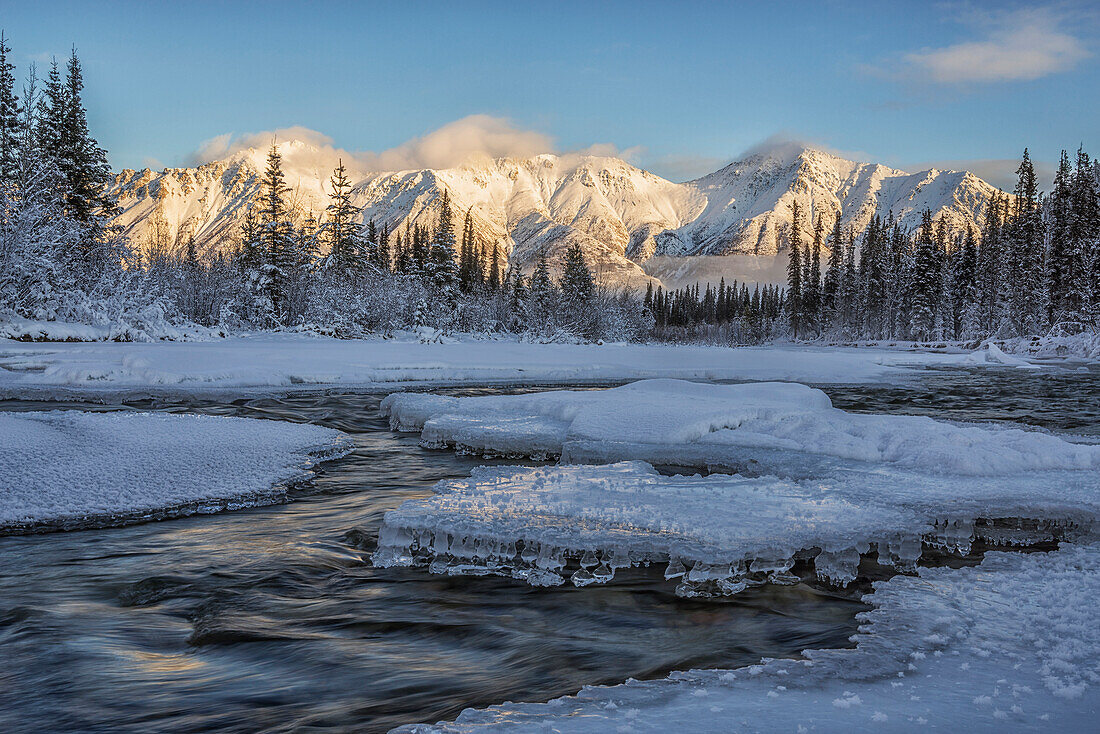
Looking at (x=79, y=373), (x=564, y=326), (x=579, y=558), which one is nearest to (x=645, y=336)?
(x=564, y=326)

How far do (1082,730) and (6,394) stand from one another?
1494 centimetres

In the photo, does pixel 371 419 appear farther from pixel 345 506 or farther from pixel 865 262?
pixel 865 262

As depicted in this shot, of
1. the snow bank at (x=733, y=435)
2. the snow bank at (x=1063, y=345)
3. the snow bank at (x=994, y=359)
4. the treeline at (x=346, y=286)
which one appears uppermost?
the treeline at (x=346, y=286)

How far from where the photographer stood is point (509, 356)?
76.4 ft

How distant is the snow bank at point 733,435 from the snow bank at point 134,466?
222 centimetres

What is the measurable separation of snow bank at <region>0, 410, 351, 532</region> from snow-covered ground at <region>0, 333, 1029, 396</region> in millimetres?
6554

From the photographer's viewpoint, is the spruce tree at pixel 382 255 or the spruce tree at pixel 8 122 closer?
the spruce tree at pixel 8 122

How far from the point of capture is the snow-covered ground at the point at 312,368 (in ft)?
44.3

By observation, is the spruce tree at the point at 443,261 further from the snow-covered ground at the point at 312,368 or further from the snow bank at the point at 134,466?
the snow bank at the point at 134,466

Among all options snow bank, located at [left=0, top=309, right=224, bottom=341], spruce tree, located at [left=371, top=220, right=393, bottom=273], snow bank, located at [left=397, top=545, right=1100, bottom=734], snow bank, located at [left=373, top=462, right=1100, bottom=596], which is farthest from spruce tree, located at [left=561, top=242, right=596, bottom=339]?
snow bank, located at [left=397, top=545, right=1100, bottom=734]

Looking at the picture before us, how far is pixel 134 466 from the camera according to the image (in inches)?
229

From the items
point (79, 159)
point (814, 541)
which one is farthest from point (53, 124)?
point (814, 541)

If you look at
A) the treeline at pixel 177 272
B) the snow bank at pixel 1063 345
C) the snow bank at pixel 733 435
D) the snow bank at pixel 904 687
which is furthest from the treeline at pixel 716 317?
the snow bank at pixel 904 687

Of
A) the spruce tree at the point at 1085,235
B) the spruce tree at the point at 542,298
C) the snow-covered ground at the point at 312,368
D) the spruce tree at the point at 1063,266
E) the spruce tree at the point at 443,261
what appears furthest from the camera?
the spruce tree at the point at 542,298
